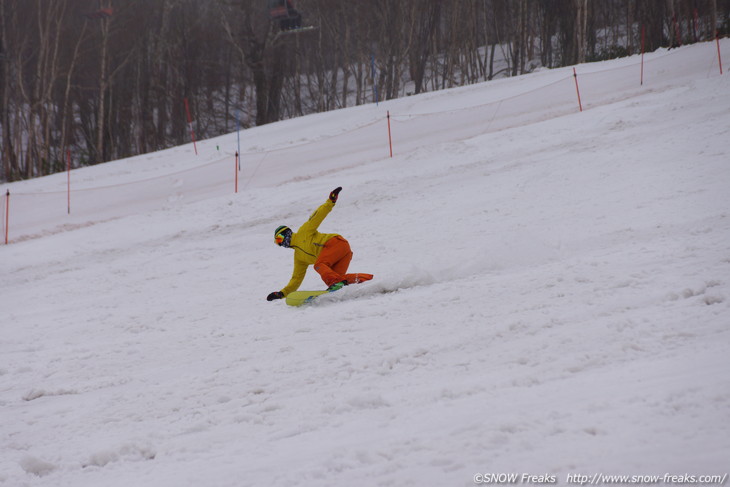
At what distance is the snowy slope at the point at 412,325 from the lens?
3840mm

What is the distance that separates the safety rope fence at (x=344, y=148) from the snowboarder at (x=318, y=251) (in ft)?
27.9

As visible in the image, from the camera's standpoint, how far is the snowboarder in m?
8.05

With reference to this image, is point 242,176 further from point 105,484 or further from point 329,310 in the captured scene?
point 105,484

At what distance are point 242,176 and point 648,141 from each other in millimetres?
9997

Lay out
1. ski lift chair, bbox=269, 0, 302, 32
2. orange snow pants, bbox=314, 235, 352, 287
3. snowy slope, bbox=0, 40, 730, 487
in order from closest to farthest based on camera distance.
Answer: snowy slope, bbox=0, 40, 730, 487, orange snow pants, bbox=314, 235, 352, 287, ski lift chair, bbox=269, 0, 302, 32

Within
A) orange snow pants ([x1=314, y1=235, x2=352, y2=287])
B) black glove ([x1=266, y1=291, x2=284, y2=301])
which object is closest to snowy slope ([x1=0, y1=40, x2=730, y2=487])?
black glove ([x1=266, y1=291, x2=284, y2=301])

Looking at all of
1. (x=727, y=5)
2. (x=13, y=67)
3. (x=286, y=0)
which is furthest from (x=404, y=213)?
(x=727, y=5)

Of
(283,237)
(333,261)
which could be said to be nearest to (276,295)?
(283,237)

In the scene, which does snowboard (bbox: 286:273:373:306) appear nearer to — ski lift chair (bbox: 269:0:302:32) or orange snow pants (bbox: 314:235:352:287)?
orange snow pants (bbox: 314:235:352:287)

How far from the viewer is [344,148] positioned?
1811cm

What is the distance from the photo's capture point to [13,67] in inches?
1140

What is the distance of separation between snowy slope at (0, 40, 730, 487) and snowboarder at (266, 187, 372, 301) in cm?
38

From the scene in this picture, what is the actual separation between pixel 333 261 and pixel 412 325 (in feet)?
7.01

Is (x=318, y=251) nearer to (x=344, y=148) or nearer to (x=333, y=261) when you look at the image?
(x=333, y=261)
